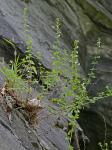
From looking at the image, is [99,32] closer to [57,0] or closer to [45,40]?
[57,0]

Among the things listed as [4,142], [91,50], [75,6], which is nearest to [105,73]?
[91,50]

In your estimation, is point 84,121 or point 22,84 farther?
point 84,121

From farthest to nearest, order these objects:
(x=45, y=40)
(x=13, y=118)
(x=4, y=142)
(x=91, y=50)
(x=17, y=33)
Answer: (x=91, y=50)
(x=45, y=40)
(x=17, y=33)
(x=13, y=118)
(x=4, y=142)

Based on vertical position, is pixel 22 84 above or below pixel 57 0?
below

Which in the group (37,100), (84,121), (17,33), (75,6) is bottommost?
(84,121)

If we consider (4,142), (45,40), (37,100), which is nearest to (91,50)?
(45,40)

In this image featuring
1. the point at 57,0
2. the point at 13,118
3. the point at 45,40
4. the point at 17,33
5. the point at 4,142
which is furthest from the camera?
the point at 57,0

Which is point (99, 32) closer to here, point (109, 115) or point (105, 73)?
point (105, 73)
